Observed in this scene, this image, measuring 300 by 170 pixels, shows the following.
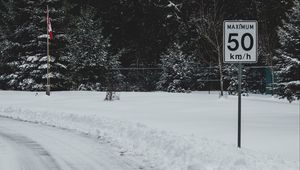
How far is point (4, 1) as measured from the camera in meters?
53.7

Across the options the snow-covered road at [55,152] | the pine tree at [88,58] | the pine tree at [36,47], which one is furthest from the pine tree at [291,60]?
the pine tree at [36,47]

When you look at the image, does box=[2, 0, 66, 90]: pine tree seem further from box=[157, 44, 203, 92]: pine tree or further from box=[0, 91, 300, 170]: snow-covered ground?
box=[0, 91, 300, 170]: snow-covered ground

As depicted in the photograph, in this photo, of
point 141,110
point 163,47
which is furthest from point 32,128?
point 163,47

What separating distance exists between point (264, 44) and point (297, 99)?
400 inches

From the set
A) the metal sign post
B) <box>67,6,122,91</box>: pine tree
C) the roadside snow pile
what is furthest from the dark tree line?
the metal sign post

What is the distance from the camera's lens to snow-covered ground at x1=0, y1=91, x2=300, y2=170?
33.2ft

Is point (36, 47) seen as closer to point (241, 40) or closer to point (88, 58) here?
point (88, 58)

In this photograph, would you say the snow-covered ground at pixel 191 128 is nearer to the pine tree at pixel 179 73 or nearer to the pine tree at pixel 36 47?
the pine tree at pixel 179 73

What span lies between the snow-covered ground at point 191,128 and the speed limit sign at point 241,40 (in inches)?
80.0

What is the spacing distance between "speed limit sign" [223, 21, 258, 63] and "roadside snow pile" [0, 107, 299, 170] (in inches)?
79.7

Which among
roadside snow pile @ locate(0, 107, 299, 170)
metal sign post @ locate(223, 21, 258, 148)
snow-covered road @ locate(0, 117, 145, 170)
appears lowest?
snow-covered road @ locate(0, 117, 145, 170)

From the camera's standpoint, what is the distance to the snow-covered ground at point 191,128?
10.1 meters

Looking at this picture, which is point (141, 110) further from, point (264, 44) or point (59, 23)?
point (59, 23)

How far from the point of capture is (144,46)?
48500 millimetres
